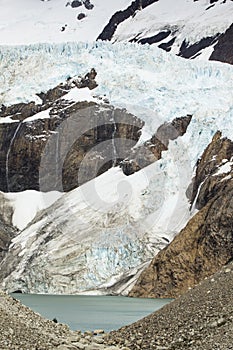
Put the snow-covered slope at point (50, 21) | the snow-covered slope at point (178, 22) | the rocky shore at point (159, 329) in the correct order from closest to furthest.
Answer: the rocky shore at point (159, 329) → the snow-covered slope at point (178, 22) → the snow-covered slope at point (50, 21)

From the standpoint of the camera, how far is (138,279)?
5903cm

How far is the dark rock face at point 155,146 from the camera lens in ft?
262

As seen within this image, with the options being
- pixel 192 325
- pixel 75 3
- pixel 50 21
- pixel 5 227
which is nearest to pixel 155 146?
pixel 5 227

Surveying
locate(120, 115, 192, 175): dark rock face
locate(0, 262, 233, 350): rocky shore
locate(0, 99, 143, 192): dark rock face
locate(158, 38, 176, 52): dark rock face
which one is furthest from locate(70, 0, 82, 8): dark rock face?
locate(0, 262, 233, 350): rocky shore

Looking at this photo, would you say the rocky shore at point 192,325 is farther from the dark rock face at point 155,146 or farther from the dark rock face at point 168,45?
the dark rock face at point 168,45

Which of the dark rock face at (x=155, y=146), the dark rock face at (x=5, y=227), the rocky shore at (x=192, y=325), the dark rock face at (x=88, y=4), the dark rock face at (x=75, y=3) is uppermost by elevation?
the rocky shore at (x=192, y=325)

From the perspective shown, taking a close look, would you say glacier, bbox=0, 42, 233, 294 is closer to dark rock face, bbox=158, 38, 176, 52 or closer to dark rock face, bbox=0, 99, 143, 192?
dark rock face, bbox=0, 99, 143, 192

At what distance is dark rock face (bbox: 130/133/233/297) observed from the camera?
5641 centimetres

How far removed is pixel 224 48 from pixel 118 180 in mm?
63634

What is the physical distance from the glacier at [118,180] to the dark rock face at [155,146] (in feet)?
3.48

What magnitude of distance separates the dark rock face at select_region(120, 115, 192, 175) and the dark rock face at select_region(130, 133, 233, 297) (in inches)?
729

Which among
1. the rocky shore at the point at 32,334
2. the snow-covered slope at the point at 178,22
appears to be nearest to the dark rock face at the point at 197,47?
the snow-covered slope at the point at 178,22

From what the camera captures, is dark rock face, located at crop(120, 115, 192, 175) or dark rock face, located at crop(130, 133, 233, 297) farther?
dark rock face, located at crop(120, 115, 192, 175)

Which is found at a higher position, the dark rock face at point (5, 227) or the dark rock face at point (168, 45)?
the dark rock face at point (5, 227)
